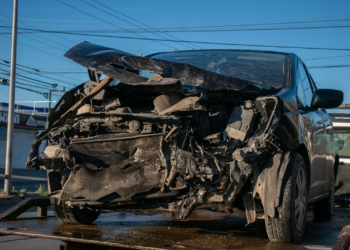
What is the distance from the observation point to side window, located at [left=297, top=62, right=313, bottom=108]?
16.6 feet

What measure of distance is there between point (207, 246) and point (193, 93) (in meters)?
1.13

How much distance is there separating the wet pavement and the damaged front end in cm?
23

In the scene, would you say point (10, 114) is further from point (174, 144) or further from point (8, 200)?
point (174, 144)

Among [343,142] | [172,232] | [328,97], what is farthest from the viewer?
[343,142]

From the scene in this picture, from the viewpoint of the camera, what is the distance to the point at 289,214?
3922 mm

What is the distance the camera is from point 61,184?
4.54 meters

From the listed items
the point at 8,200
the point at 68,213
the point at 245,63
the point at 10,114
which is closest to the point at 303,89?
the point at 245,63

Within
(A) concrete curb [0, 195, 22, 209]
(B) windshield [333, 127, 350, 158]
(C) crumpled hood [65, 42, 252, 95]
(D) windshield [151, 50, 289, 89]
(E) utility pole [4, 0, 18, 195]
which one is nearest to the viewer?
(C) crumpled hood [65, 42, 252, 95]

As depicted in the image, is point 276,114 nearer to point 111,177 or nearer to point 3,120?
point 111,177

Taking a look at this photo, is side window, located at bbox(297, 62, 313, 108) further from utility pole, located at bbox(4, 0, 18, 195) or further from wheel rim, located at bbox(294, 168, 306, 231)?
utility pole, located at bbox(4, 0, 18, 195)

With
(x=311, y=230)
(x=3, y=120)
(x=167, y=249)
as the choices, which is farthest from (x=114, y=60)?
(x=3, y=120)

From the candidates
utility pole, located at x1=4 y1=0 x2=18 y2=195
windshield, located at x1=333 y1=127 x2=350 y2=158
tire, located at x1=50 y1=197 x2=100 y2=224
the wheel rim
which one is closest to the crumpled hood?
the wheel rim

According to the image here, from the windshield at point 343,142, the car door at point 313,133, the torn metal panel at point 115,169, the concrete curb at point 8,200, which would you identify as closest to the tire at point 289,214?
the car door at point 313,133

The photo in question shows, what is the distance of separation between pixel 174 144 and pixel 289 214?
1013mm
